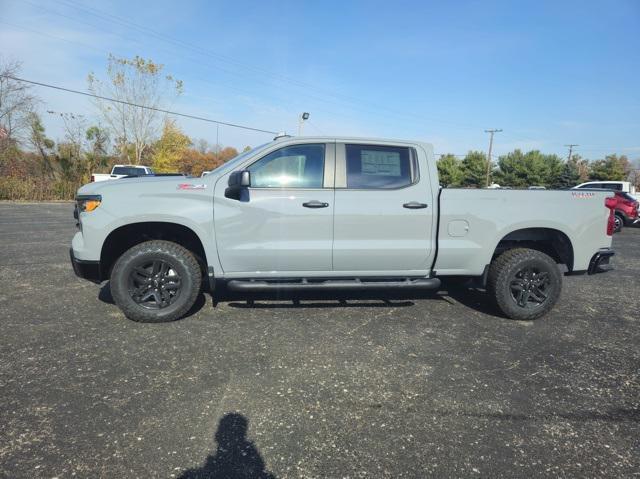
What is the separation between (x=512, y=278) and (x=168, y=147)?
39.2 meters

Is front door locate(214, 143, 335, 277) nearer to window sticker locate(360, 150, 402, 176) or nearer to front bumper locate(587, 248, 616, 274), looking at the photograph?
window sticker locate(360, 150, 402, 176)

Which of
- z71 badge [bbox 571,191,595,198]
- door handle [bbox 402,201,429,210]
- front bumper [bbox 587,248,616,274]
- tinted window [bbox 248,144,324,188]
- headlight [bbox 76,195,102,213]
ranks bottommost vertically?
front bumper [bbox 587,248,616,274]

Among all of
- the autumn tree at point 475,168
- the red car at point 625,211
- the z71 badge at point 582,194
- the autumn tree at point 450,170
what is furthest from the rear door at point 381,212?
the autumn tree at point 475,168

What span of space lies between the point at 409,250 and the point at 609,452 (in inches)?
92.3

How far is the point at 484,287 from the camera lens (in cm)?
447

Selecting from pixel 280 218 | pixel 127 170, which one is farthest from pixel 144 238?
pixel 127 170

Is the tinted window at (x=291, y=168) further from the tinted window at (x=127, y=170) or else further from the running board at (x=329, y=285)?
the tinted window at (x=127, y=170)

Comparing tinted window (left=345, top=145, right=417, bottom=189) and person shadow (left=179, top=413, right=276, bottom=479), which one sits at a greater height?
tinted window (left=345, top=145, right=417, bottom=189)

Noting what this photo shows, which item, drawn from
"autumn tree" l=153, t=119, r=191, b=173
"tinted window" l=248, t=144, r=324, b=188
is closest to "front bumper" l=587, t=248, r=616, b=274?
"tinted window" l=248, t=144, r=324, b=188

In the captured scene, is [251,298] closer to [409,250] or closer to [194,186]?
[194,186]

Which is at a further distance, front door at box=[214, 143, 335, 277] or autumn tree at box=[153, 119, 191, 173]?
autumn tree at box=[153, 119, 191, 173]

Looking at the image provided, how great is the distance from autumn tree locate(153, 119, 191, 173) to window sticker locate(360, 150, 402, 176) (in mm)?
37206

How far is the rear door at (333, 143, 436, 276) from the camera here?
4.10 metres

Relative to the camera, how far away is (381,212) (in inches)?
162
